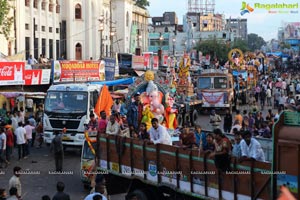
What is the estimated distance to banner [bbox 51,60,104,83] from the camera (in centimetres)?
3136

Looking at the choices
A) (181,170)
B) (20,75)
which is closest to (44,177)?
(181,170)

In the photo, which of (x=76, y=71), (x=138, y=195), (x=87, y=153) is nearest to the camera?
(x=138, y=195)

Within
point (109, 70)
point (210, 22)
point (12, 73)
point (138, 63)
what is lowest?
point (12, 73)

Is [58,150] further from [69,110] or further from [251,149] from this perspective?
[251,149]

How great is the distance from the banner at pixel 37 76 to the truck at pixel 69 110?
26.3ft

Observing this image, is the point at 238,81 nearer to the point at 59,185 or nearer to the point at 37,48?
the point at 37,48

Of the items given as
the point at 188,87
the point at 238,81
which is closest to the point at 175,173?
the point at 188,87

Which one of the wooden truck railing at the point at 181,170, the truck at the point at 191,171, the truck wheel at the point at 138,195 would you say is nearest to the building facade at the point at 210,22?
the truck at the point at 191,171

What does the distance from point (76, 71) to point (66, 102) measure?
10.9m

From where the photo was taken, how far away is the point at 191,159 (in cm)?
1017

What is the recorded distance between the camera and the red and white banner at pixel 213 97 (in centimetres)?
3434

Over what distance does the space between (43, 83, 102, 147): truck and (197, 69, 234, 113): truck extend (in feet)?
45.3

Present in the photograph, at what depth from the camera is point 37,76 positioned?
3016 centimetres

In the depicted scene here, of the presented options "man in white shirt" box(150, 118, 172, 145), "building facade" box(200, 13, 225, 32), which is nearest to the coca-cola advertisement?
"man in white shirt" box(150, 118, 172, 145)
